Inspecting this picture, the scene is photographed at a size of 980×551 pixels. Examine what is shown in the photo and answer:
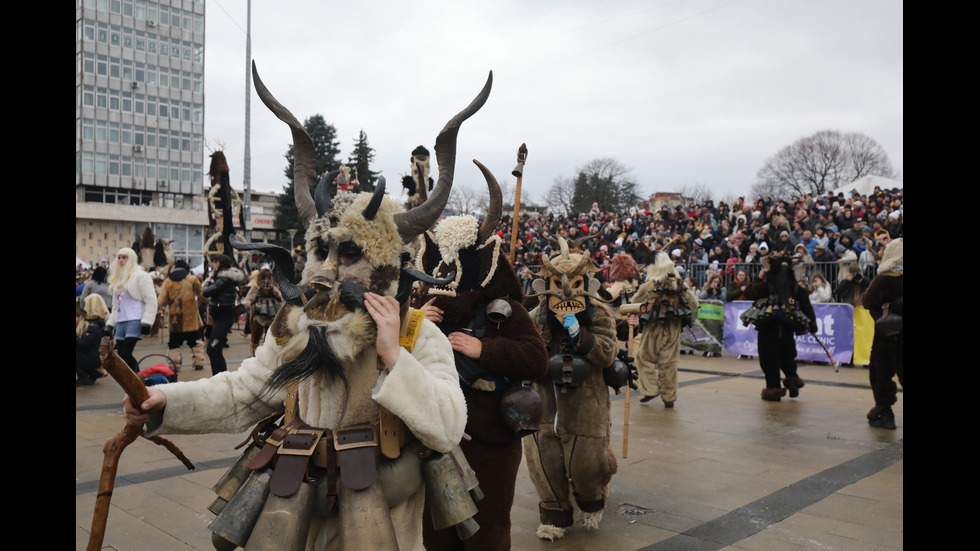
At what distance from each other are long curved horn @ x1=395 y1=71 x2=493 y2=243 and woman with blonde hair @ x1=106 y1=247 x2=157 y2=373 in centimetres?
764

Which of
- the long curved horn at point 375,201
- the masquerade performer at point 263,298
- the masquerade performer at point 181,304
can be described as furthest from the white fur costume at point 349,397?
the masquerade performer at point 181,304

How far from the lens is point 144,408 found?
2.30 meters

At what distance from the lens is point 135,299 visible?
9297 mm

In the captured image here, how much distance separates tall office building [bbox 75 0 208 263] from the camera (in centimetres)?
5575

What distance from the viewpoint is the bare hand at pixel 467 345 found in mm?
3475

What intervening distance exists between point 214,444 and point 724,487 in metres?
4.94

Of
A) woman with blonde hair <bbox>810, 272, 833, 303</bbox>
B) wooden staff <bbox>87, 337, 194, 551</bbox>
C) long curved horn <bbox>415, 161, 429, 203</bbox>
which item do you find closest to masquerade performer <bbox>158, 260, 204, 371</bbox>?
long curved horn <bbox>415, 161, 429, 203</bbox>

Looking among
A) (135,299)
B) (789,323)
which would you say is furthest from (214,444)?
(789,323)

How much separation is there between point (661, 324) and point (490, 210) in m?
6.43

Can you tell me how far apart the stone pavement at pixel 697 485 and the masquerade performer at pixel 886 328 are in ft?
1.10

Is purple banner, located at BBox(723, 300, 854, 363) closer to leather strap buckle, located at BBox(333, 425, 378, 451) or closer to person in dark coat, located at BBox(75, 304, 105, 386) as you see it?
person in dark coat, located at BBox(75, 304, 105, 386)

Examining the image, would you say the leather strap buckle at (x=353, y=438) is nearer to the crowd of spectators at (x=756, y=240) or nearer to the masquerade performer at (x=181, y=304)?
the crowd of spectators at (x=756, y=240)

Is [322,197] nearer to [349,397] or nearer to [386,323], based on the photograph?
[386,323]
